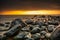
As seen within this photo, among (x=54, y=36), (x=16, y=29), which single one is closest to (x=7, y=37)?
(x=16, y=29)

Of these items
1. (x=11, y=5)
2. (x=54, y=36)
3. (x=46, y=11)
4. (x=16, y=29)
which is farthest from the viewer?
(x=11, y=5)

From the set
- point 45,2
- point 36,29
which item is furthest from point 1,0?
point 36,29

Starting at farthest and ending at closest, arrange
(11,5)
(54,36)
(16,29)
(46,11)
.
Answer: (11,5), (46,11), (16,29), (54,36)

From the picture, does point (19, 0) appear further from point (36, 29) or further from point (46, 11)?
point (36, 29)

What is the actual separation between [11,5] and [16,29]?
0.84m

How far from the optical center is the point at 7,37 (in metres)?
0.62

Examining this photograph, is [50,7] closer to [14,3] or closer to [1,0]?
[14,3]

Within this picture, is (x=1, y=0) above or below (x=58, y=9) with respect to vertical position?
above

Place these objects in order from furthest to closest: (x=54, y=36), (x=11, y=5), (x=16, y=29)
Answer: (x=11, y=5) < (x=16, y=29) < (x=54, y=36)

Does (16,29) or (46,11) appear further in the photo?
(46,11)

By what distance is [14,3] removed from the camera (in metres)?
1.49

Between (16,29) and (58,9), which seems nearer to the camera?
(16,29)

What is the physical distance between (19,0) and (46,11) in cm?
32

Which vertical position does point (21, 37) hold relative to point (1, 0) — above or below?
below
